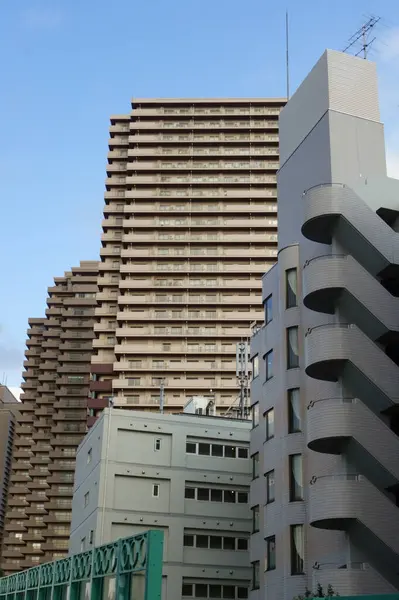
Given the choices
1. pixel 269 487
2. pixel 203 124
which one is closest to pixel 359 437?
pixel 269 487

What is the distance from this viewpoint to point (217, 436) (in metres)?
64.4

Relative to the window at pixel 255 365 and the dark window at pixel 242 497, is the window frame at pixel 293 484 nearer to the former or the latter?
the window at pixel 255 365

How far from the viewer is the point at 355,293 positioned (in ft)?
132

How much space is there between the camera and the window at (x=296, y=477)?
44094mm

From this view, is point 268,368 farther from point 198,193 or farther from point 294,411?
point 198,193

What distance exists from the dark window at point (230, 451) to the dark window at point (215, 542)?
6239mm

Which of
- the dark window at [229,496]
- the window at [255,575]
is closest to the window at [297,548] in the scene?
the window at [255,575]

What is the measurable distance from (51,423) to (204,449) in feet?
295

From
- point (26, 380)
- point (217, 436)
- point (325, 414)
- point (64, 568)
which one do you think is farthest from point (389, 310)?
point (26, 380)

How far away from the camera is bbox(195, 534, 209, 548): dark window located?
61344mm

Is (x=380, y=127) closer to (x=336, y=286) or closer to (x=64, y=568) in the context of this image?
(x=336, y=286)

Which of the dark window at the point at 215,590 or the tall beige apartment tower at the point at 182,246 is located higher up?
the tall beige apartment tower at the point at 182,246

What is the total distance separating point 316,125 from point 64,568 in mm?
27096

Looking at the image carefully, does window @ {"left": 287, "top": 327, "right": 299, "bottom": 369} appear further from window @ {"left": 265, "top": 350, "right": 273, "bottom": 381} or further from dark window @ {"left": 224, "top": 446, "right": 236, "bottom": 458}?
dark window @ {"left": 224, "top": 446, "right": 236, "bottom": 458}
